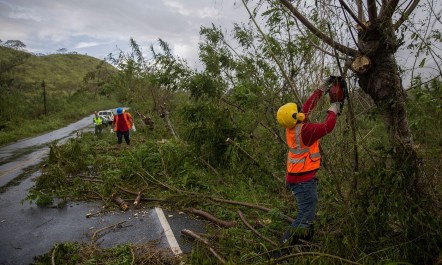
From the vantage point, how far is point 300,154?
399 centimetres

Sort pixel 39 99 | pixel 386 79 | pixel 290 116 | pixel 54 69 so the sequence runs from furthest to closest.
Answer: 1. pixel 54 69
2. pixel 39 99
3. pixel 290 116
4. pixel 386 79

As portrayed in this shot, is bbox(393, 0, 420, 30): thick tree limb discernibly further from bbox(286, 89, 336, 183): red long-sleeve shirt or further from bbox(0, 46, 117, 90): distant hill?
bbox(0, 46, 117, 90): distant hill

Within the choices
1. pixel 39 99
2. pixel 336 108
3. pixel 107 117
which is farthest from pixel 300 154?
pixel 39 99

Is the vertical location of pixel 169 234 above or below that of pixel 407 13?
below

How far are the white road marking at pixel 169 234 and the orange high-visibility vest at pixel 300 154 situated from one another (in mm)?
2100

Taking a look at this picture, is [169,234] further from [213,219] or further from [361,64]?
[361,64]

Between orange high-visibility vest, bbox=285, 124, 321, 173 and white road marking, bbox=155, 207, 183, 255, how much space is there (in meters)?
2.10

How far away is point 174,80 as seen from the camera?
1181 cm

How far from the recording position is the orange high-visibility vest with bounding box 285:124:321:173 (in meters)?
3.94

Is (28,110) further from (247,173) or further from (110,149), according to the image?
(247,173)

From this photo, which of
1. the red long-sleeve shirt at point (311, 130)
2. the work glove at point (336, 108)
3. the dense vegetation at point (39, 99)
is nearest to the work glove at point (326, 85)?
the red long-sleeve shirt at point (311, 130)

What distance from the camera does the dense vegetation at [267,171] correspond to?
3244 mm

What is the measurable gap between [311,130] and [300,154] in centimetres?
37

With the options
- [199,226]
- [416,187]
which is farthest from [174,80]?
[416,187]
